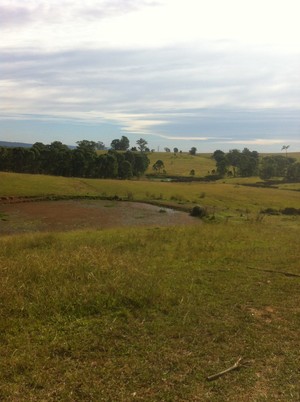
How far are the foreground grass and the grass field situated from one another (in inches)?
0.8

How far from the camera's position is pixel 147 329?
7207mm

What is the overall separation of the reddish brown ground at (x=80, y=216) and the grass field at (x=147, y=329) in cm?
2138

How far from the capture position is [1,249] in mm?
14766

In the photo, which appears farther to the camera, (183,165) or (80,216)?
(183,165)

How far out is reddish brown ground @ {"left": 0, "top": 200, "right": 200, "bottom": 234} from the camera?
3369 centimetres

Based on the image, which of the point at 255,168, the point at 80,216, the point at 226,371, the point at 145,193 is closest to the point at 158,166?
the point at 255,168

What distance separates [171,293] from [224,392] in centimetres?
397

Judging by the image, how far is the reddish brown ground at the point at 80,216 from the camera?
33.7 m

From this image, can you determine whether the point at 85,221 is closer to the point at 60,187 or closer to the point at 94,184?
the point at 60,187

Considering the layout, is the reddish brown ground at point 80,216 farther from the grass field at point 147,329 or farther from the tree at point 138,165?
the tree at point 138,165

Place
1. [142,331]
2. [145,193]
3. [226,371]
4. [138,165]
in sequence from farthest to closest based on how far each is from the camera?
[138,165], [145,193], [142,331], [226,371]

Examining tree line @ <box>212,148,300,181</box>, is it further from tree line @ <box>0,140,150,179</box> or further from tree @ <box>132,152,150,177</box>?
tree line @ <box>0,140,150,179</box>

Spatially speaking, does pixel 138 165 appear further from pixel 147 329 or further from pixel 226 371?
pixel 226 371

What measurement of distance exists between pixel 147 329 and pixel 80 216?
32.8 metres
